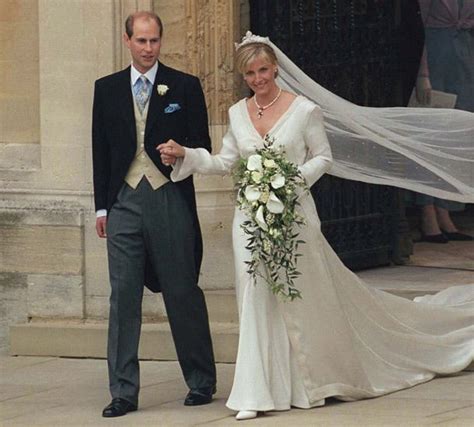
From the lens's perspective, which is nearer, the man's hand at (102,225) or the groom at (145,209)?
the groom at (145,209)

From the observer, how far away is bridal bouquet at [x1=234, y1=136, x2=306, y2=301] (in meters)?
9.86

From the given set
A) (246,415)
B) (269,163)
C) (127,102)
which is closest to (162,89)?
(127,102)

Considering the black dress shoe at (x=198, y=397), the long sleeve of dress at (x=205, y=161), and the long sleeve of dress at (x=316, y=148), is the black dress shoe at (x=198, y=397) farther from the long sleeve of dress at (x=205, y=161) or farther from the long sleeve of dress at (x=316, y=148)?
the long sleeve of dress at (x=316, y=148)

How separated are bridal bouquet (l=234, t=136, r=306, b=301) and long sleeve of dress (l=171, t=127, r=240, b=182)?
0.71ft

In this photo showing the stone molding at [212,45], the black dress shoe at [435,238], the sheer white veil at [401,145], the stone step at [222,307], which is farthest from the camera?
the black dress shoe at [435,238]

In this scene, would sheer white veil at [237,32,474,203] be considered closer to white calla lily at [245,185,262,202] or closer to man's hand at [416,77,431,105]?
white calla lily at [245,185,262,202]

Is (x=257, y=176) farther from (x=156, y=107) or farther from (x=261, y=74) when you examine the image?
(x=156, y=107)

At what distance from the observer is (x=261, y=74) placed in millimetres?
10070

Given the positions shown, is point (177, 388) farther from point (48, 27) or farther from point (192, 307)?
point (48, 27)

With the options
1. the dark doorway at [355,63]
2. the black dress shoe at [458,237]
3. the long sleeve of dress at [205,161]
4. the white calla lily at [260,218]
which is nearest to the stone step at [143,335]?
the dark doorway at [355,63]

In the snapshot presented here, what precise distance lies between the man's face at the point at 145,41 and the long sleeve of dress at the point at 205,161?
1.71 ft

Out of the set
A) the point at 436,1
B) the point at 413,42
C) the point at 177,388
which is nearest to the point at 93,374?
the point at 177,388

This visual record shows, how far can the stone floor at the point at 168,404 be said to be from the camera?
979cm

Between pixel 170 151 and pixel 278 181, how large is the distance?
1.89ft
